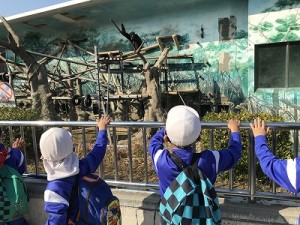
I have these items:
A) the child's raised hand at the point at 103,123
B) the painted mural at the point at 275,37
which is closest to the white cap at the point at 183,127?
the child's raised hand at the point at 103,123

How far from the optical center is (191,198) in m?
2.13

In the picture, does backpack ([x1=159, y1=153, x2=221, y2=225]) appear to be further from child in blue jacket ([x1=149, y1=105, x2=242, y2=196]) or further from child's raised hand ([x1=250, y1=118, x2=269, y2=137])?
child's raised hand ([x1=250, y1=118, x2=269, y2=137])

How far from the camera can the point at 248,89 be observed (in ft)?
30.5

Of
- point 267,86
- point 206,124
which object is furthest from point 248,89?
point 206,124

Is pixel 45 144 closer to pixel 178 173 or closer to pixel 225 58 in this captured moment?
pixel 178 173

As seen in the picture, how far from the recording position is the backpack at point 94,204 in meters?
2.43

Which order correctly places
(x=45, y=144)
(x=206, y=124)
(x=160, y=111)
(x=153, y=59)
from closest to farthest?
1. (x=45, y=144)
2. (x=206, y=124)
3. (x=160, y=111)
4. (x=153, y=59)

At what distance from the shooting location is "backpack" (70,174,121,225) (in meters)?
2.43

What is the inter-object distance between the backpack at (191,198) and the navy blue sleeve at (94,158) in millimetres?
734

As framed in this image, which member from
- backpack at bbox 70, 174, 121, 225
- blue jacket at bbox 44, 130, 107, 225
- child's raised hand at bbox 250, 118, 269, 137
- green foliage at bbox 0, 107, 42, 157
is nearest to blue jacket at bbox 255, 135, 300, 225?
child's raised hand at bbox 250, 118, 269, 137

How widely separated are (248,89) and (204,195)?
303 inches

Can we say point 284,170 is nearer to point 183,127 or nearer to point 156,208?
point 183,127

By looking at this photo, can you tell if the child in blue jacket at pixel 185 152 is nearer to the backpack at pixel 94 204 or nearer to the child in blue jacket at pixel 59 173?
the backpack at pixel 94 204

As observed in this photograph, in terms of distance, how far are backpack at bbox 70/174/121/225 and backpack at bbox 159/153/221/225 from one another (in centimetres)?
58
